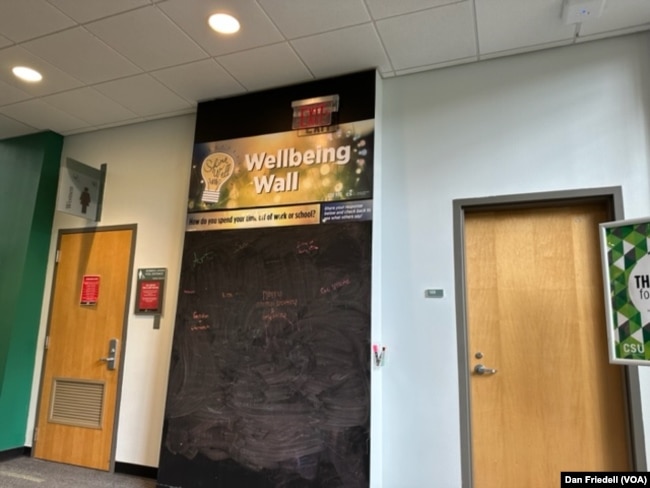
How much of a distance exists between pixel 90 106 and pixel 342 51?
2.40 metres

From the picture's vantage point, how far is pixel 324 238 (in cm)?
314

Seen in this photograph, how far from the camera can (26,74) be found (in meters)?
3.44

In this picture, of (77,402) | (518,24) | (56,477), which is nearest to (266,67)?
(518,24)

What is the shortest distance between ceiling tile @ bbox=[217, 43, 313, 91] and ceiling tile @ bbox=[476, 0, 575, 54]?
1.27 metres

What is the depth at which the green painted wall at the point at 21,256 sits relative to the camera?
399 centimetres

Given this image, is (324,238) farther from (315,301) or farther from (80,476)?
(80,476)

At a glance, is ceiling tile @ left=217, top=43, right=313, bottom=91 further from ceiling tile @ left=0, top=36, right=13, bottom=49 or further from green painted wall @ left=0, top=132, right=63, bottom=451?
green painted wall @ left=0, top=132, right=63, bottom=451

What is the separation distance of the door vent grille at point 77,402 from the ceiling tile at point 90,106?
95.7 inches

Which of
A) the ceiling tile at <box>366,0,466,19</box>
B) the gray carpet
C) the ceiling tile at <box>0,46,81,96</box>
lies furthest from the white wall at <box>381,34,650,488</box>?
the ceiling tile at <box>0,46,81,96</box>

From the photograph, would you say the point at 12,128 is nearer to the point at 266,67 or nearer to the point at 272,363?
the point at 266,67

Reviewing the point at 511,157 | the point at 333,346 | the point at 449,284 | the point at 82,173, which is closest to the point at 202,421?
the point at 333,346

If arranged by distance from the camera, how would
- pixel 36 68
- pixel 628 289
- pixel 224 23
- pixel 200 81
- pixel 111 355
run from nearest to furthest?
pixel 628 289, pixel 224 23, pixel 36 68, pixel 200 81, pixel 111 355

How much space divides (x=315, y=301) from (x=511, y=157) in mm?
1675

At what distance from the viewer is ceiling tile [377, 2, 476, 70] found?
2.71 meters
